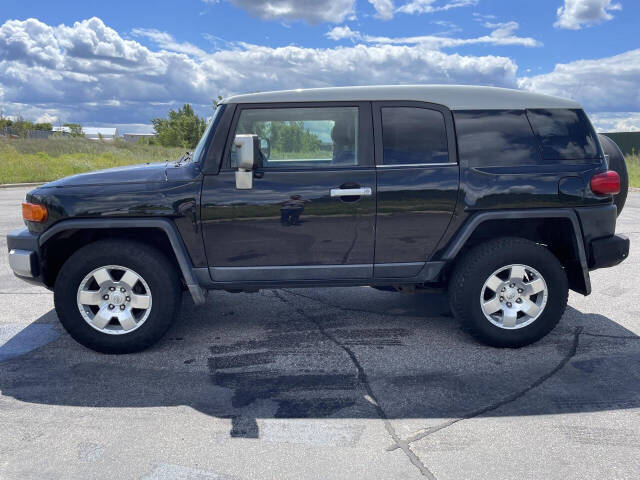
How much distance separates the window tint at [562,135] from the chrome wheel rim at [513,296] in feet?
2.95

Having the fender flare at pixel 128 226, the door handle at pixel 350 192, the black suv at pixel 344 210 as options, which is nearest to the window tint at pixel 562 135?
the black suv at pixel 344 210

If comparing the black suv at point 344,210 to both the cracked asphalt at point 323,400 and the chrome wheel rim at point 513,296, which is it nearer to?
the chrome wheel rim at point 513,296

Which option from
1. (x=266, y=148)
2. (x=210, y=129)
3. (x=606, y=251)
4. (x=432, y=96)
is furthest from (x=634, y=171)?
(x=210, y=129)

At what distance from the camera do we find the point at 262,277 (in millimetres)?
4086

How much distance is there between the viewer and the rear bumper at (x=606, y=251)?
164 inches

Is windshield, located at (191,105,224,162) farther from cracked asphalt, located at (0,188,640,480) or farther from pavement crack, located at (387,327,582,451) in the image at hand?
pavement crack, located at (387,327,582,451)

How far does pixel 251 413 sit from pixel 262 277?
114 centimetres

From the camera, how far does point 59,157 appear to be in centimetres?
3203

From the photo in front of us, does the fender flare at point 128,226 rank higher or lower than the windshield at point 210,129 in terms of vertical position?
lower

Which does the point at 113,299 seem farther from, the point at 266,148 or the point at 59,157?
the point at 59,157

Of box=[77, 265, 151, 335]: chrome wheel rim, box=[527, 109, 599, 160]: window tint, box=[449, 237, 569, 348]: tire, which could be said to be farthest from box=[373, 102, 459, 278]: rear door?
box=[77, 265, 151, 335]: chrome wheel rim

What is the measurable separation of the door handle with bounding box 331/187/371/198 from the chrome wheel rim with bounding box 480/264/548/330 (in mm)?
1129

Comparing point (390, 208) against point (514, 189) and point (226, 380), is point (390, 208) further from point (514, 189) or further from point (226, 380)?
point (226, 380)

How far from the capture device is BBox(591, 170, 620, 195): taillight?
408 centimetres
